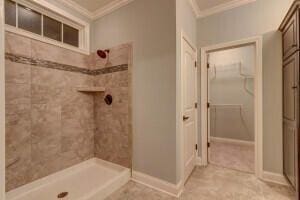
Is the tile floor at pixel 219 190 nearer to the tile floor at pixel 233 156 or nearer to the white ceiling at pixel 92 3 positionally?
the tile floor at pixel 233 156

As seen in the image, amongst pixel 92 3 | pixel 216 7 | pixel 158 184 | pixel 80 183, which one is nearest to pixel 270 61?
pixel 216 7

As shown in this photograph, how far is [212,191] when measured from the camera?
191 centimetres

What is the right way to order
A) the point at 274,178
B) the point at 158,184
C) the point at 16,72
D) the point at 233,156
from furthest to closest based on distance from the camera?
the point at 233,156 → the point at 274,178 → the point at 158,184 → the point at 16,72

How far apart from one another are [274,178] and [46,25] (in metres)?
3.96

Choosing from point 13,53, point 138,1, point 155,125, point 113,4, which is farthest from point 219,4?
point 13,53

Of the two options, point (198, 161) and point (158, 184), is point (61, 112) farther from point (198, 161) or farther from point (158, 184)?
point (198, 161)

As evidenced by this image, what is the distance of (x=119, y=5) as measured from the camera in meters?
2.39

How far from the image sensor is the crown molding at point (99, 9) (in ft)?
7.72

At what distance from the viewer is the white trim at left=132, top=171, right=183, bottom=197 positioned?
1.84 m

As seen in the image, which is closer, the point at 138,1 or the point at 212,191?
the point at 212,191

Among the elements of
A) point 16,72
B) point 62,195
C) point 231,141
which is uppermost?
point 16,72

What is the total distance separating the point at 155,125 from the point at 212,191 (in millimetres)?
1101

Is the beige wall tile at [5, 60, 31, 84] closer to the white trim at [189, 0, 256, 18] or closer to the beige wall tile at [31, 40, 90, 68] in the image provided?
the beige wall tile at [31, 40, 90, 68]

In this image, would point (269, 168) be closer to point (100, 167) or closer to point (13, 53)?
point (100, 167)
